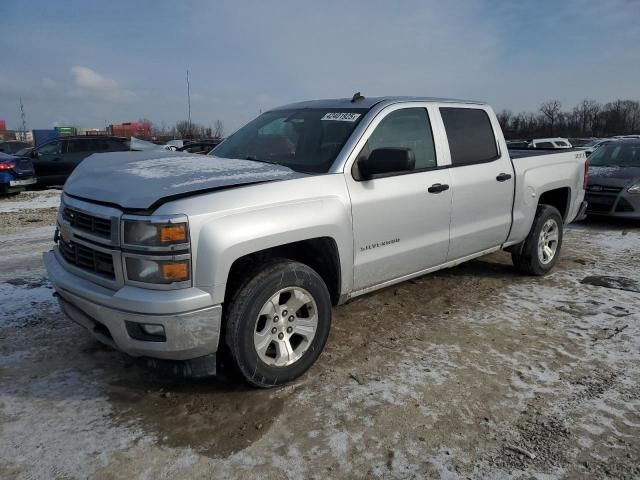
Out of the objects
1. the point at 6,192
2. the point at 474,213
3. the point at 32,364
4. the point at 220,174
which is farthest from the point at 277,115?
the point at 6,192

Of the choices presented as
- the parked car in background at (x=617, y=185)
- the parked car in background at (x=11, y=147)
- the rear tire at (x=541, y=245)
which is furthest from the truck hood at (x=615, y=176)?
the parked car in background at (x=11, y=147)

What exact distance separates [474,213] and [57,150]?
13.6 meters

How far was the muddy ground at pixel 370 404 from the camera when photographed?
8.14 ft

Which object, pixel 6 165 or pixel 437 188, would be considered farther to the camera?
pixel 6 165

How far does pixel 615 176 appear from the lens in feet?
28.6

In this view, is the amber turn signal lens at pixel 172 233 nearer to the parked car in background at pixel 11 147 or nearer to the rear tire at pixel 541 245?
the rear tire at pixel 541 245

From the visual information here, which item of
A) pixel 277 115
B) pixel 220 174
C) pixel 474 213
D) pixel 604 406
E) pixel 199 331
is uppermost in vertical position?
pixel 277 115

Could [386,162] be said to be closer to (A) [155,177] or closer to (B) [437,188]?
(B) [437,188]

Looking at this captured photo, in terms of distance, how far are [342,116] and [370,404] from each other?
2154 millimetres

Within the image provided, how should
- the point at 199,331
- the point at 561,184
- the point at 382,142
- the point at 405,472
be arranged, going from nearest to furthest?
the point at 405,472 < the point at 199,331 < the point at 382,142 < the point at 561,184

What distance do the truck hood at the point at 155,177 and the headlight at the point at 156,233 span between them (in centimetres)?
10

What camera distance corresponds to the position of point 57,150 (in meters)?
14.4

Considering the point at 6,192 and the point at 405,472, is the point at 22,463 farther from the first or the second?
A: the point at 6,192

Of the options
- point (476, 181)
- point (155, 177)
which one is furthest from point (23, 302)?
point (476, 181)
